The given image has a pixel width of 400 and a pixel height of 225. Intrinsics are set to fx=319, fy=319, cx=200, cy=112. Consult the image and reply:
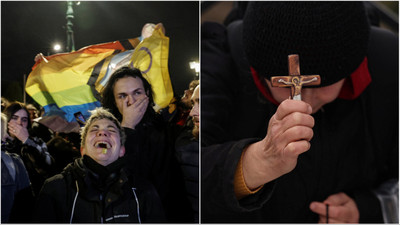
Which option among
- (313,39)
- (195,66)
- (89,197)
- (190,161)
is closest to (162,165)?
(190,161)

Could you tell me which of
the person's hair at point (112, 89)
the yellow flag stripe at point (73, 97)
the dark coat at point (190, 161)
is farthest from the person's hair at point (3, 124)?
the dark coat at point (190, 161)

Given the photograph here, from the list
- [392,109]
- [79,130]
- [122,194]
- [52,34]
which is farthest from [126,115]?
[392,109]

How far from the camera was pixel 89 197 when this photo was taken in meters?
1.38

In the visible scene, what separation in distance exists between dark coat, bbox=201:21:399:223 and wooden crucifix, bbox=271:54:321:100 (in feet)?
0.58

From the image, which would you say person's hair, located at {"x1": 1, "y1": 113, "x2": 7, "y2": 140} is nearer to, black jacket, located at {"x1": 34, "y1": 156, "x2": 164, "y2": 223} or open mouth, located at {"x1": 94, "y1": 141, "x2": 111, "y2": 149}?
black jacket, located at {"x1": 34, "y1": 156, "x2": 164, "y2": 223}

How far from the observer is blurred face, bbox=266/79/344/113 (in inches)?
46.5

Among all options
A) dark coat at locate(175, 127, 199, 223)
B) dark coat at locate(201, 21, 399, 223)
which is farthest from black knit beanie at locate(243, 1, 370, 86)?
dark coat at locate(175, 127, 199, 223)

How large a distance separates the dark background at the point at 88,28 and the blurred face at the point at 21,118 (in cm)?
6

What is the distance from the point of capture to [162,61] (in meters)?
1.47

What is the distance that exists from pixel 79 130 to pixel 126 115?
0.73ft

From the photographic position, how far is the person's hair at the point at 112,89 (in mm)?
1415

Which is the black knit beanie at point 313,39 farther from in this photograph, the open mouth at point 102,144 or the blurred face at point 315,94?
the open mouth at point 102,144

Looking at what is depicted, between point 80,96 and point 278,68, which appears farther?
point 80,96

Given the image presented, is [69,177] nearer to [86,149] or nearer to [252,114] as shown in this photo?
[86,149]
